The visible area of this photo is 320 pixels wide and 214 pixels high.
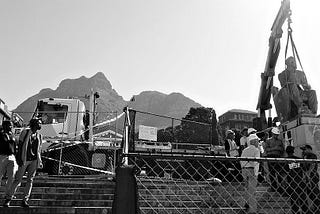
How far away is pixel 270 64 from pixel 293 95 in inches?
245

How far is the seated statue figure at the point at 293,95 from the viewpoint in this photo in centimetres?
859

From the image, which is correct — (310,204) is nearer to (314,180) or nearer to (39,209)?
(314,180)

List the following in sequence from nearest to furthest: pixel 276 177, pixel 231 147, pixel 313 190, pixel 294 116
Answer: pixel 313 190 < pixel 276 177 < pixel 294 116 < pixel 231 147

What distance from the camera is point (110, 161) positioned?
13.1 metres

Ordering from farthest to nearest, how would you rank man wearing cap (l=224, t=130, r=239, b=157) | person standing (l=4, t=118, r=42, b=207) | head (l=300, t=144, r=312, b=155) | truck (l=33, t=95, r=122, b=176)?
truck (l=33, t=95, r=122, b=176) < man wearing cap (l=224, t=130, r=239, b=157) < head (l=300, t=144, r=312, b=155) < person standing (l=4, t=118, r=42, b=207)

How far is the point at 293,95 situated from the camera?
8711mm

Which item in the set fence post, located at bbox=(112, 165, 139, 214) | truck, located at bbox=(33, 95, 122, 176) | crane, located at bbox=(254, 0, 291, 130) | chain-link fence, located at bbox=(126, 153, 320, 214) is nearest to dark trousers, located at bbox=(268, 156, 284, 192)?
chain-link fence, located at bbox=(126, 153, 320, 214)

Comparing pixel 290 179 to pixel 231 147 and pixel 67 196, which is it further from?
pixel 67 196

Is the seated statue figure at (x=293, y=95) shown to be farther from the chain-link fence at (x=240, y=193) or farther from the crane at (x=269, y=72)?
the crane at (x=269, y=72)

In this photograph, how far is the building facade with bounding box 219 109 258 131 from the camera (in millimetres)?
62562

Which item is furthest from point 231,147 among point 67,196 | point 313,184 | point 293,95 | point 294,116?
point 67,196

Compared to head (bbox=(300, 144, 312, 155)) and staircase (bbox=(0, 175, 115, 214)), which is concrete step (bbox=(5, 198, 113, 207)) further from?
head (bbox=(300, 144, 312, 155))

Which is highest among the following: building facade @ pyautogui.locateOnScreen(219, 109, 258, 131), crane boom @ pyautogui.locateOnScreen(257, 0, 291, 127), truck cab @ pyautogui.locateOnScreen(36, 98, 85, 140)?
building facade @ pyautogui.locateOnScreen(219, 109, 258, 131)

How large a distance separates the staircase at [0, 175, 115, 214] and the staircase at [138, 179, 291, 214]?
0.78 metres
